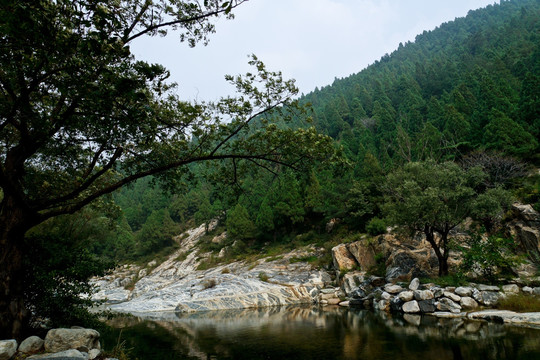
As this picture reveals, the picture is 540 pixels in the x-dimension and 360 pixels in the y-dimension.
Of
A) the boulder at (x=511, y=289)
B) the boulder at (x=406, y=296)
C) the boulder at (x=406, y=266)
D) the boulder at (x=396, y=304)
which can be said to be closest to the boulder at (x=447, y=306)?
the boulder at (x=406, y=296)

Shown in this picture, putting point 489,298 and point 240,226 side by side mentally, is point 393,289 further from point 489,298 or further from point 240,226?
point 240,226

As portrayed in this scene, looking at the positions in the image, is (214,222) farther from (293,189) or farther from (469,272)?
(469,272)

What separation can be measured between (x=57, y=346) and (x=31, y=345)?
1.92 feet

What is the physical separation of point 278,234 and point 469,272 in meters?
33.0

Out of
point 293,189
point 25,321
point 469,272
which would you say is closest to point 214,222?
point 293,189

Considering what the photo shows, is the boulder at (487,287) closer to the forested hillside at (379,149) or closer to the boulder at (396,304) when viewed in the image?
the boulder at (396,304)

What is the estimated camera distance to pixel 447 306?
18.2 m

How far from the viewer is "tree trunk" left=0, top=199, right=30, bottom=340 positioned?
811cm

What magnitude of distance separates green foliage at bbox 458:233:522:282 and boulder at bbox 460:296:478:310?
2.49 meters

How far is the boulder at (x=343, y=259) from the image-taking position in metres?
31.1

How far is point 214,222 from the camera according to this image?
6956 centimetres

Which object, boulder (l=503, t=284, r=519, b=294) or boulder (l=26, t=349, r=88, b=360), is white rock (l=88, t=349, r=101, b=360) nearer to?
boulder (l=26, t=349, r=88, b=360)

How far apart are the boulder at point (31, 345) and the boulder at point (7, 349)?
377 mm

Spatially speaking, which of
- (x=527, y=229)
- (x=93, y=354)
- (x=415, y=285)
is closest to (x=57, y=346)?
(x=93, y=354)
